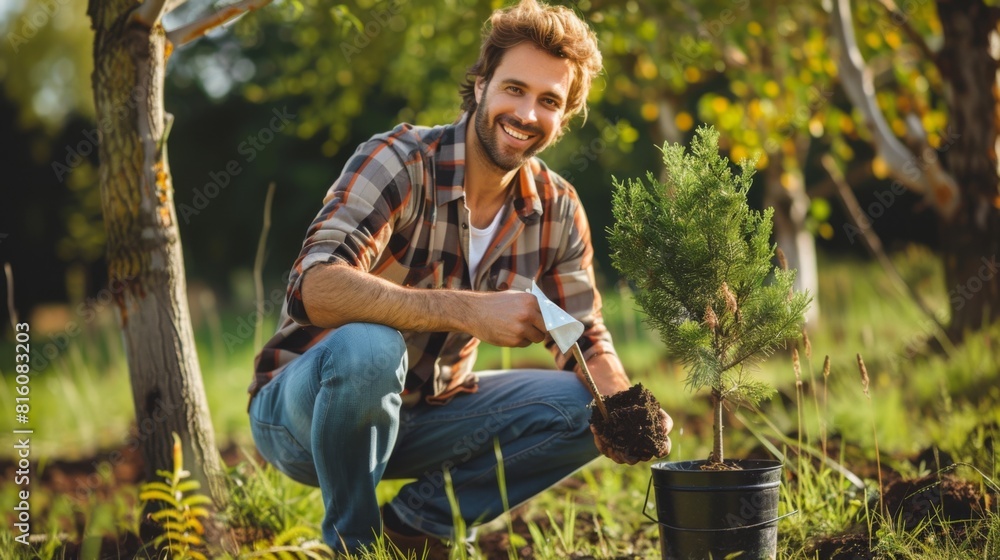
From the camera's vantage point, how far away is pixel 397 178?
2365 mm

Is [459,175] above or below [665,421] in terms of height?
above

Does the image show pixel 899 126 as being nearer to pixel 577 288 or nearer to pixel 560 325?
pixel 577 288

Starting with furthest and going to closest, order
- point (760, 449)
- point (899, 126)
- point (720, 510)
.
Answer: point (899, 126) → point (760, 449) → point (720, 510)

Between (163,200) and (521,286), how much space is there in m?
1.10

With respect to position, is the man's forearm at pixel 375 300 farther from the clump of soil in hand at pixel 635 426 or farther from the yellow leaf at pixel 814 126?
the yellow leaf at pixel 814 126

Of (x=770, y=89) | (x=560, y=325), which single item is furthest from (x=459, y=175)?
(x=770, y=89)

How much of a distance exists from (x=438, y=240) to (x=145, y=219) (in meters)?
0.86

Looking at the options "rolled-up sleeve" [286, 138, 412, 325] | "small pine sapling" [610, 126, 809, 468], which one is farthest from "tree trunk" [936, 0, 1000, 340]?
"rolled-up sleeve" [286, 138, 412, 325]

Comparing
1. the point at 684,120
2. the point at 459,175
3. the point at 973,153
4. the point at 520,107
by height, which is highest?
the point at 684,120

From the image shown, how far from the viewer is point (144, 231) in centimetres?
253

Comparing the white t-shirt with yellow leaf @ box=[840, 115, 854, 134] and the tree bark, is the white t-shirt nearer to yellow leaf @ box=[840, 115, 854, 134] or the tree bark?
the tree bark

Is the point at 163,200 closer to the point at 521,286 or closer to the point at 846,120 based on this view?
the point at 521,286

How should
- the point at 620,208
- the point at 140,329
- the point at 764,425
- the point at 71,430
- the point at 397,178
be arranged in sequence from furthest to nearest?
the point at 71,430 → the point at 764,425 → the point at 140,329 → the point at 397,178 → the point at 620,208

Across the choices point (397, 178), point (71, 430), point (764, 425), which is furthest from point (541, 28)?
point (71, 430)
